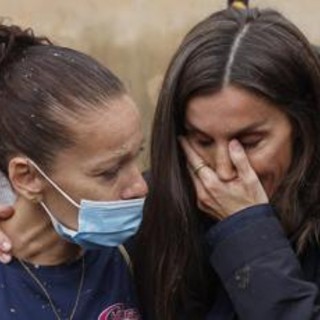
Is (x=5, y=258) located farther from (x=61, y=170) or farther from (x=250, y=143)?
(x=250, y=143)

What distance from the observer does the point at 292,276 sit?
99.0 inches

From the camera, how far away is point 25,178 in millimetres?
2506

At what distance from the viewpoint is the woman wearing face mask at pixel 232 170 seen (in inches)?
103

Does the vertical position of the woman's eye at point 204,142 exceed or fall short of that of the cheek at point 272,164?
it exceeds it

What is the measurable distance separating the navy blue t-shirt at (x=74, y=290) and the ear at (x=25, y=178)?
167 millimetres

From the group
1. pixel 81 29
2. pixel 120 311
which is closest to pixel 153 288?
pixel 120 311

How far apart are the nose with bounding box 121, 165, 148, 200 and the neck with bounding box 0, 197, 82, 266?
7.4 inches

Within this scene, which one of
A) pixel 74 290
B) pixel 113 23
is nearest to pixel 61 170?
pixel 74 290

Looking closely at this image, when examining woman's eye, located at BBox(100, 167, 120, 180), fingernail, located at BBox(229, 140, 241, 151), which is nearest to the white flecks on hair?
fingernail, located at BBox(229, 140, 241, 151)

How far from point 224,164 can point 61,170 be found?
0.43 metres

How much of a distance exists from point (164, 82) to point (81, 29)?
475cm

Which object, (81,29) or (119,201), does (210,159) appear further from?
(81,29)

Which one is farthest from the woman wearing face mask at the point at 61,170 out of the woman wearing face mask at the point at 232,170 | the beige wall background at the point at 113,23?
the beige wall background at the point at 113,23

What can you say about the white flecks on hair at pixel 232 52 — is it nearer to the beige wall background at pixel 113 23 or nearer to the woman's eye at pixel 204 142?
the woman's eye at pixel 204 142
